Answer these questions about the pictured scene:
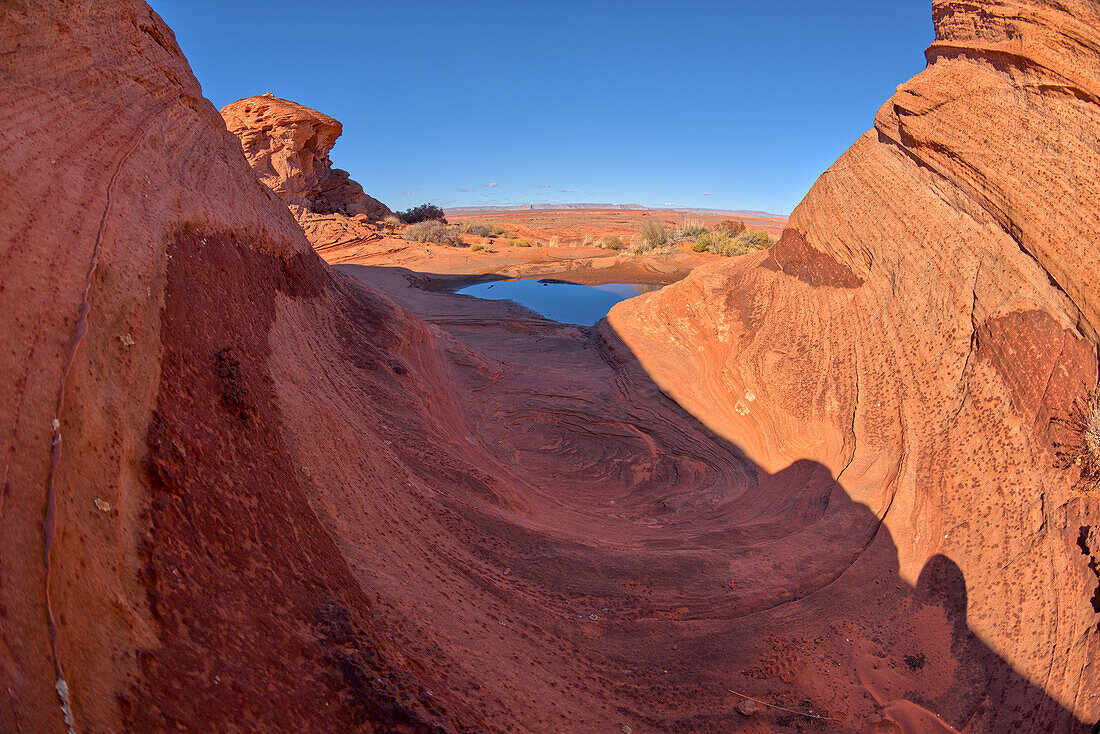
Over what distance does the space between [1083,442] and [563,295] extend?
1762 cm

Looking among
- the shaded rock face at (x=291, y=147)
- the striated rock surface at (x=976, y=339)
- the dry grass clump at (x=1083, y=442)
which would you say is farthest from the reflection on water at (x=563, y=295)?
the dry grass clump at (x=1083, y=442)

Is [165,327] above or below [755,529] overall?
above

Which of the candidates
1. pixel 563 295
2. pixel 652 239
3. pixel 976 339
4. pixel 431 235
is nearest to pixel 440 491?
pixel 976 339

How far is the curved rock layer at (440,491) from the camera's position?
186 centimetres

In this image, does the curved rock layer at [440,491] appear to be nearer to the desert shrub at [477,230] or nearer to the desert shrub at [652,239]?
the desert shrub at [652,239]

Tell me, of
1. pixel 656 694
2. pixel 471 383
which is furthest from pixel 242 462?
pixel 471 383

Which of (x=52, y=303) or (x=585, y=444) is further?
(x=585, y=444)

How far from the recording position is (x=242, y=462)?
104 inches

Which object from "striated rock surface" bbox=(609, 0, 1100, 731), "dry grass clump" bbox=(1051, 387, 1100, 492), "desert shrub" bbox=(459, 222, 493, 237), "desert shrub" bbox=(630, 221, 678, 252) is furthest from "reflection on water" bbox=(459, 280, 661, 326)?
"desert shrub" bbox=(459, 222, 493, 237)

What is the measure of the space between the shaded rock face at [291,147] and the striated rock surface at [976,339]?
18.4 metres

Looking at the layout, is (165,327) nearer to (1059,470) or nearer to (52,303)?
(52,303)

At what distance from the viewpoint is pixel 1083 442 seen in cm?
425

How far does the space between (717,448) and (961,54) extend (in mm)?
5473

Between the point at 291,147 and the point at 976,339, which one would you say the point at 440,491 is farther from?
the point at 291,147
